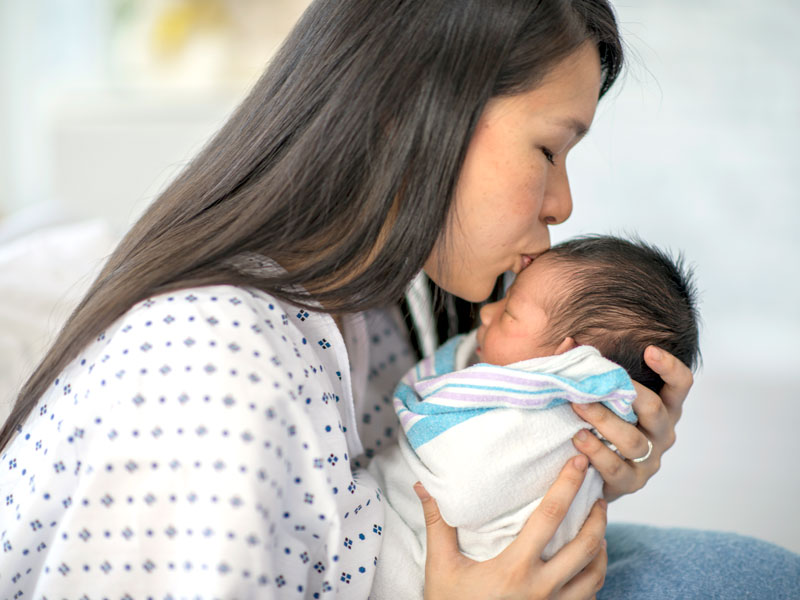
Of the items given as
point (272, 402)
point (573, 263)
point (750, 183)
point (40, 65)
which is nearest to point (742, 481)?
point (750, 183)

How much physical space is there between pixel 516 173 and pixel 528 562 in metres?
0.43

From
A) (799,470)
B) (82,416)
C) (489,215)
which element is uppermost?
(489,215)

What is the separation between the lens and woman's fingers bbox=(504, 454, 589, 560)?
783 mm

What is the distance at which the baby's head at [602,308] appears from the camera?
36.0 inches

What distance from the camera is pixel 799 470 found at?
2.15 m

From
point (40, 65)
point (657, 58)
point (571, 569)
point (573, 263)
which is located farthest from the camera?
point (40, 65)

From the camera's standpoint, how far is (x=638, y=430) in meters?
0.90

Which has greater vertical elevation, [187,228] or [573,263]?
[187,228]

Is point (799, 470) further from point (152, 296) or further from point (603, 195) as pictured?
point (152, 296)

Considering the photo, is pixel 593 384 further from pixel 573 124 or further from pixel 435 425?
pixel 573 124

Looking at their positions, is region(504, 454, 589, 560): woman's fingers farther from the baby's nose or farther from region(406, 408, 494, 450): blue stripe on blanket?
the baby's nose

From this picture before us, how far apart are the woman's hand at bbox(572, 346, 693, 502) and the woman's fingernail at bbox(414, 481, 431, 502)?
7.4 inches

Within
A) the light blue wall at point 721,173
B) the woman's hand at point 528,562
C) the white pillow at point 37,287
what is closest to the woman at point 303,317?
the woman's hand at point 528,562

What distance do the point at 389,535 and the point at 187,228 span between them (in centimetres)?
42
